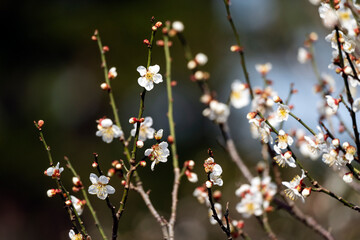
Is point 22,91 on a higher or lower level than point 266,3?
lower

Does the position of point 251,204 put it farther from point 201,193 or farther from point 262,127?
point 262,127

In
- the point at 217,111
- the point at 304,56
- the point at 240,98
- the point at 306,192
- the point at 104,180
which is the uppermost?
the point at 304,56

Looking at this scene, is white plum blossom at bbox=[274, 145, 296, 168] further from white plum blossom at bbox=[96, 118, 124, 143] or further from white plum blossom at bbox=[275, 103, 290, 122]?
white plum blossom at bbox=[96, 118, 124, 143]

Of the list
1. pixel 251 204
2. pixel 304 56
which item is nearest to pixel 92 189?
pixel 251 204

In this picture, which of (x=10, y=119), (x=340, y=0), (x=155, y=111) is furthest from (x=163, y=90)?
(x=340, y=0)

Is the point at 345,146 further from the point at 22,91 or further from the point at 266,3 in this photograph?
the point at 266,3

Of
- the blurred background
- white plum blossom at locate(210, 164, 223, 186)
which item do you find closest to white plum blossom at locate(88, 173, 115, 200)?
white plum blossom at locate(210, 164, 223, 186)
